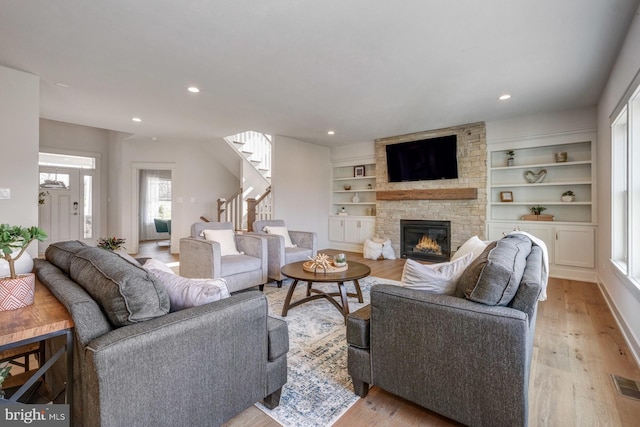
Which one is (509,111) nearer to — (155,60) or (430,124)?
(430,124)

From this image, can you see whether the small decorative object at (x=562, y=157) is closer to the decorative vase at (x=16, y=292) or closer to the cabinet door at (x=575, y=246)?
the cabinet door at (x=575, y=246)

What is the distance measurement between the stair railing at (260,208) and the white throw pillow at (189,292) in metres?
4.35

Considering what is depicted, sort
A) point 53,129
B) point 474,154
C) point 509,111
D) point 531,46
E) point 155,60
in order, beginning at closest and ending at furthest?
point 531,46
point 155,60
point 509,111
point 474,154
point 53,129

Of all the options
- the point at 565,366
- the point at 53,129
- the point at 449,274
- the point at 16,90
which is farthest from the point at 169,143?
the point at 565,366

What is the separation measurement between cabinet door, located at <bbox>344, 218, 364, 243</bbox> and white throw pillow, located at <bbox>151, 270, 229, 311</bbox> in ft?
17.7

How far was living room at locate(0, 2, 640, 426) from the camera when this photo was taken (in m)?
2.98

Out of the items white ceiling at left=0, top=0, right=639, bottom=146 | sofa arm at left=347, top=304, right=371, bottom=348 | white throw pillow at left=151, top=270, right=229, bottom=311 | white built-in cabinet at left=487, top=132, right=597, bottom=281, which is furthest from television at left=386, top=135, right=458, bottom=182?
white throw pillow at left=151, top=270, right=229, bottom=311

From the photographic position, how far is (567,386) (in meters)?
1.82

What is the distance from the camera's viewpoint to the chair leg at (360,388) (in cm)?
169

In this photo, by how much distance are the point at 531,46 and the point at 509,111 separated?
6.76 feet

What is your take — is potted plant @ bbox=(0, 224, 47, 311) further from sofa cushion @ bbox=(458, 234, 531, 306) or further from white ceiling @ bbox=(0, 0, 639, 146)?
sofa cushion @ bbox=(458, 234, 531, 306)

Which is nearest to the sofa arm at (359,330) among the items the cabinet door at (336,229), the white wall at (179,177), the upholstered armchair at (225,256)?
the upholstered armchair at (225,256)

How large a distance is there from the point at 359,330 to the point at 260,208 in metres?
4.63

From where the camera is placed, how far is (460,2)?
2.02m
